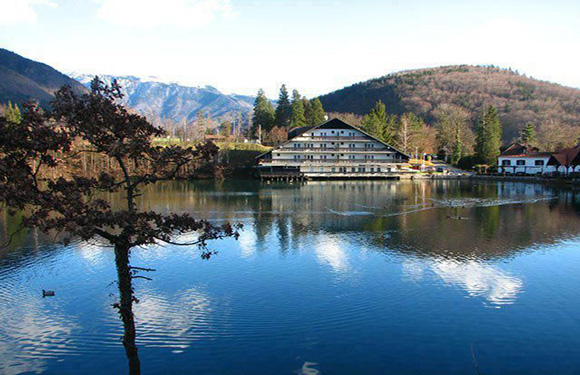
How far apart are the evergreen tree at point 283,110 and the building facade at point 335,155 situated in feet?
96.0

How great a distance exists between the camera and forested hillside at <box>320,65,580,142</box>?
11850 centimetres

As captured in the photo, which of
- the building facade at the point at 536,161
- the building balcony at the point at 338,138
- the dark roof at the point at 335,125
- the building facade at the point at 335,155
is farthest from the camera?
the building balcony at the point at 338,138

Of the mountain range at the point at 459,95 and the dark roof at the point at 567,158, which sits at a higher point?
the mountain range at the point at 459,95

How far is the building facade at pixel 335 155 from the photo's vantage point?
63.9 meters

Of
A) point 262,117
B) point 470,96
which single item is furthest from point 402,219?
point 470,96

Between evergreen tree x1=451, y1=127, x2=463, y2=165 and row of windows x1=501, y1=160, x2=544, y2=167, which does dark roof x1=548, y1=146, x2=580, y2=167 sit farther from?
evergreen tree x1=451, y1=127, x2=463, y2=165

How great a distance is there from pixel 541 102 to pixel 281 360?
141707 millimetres

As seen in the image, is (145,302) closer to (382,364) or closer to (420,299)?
(382,364)

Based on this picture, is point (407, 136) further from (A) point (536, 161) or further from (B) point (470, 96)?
(B) point (470, 96)

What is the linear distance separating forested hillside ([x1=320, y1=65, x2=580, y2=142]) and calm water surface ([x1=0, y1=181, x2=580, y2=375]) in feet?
356

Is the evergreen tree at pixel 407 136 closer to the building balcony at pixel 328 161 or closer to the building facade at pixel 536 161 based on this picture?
the building balcony at pixel 328 161

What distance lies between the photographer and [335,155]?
6506 centimetres

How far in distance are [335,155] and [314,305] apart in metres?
54.5

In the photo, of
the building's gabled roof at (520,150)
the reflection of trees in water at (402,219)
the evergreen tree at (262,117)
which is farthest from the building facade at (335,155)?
the evergreen tree at (262,117)
